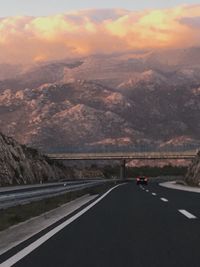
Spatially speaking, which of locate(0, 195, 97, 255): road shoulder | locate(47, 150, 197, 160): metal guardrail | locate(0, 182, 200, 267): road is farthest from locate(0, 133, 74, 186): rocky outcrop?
locate(0, 182, 200, 267): road

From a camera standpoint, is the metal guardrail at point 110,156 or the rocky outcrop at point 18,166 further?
the metal guardrail at point 110,156

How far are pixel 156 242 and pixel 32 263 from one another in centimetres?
306

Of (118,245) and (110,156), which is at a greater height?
(110,156)

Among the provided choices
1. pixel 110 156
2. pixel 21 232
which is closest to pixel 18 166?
pixel 21 232

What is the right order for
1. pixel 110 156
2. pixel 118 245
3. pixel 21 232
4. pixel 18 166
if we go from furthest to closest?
pixel 110 156
pixel 18 166
pixel 21 232
pixel 118 245

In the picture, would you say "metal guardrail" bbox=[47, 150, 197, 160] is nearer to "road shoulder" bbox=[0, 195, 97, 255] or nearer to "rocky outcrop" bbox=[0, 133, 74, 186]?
"rocky outcrop" bbox=[0, 133, 74, 186]

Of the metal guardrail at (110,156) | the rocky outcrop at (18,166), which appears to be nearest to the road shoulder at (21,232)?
the rocky outcrop at (18,166)

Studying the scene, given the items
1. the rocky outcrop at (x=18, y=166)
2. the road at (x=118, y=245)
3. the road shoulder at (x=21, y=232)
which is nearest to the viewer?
the road at (x=118, y=245)

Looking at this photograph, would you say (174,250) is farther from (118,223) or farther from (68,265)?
(118,223)

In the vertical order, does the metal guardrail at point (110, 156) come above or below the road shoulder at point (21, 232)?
above

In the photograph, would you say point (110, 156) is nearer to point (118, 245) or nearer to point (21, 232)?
point (21, 232)

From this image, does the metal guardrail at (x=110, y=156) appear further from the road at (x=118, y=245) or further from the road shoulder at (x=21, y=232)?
the road at (x=118, y=245)

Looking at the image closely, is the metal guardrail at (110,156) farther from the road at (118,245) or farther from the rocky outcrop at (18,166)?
the road at (118,245)

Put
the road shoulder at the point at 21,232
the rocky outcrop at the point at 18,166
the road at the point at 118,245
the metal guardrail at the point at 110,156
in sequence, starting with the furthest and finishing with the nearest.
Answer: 1. the metal guardrail at the point at 110,156
2. the rocky outcrop at the point at 18,166
3. the road shoulder at the point at 21,232
4. the road at the point at 118,245
